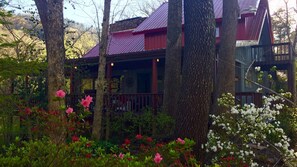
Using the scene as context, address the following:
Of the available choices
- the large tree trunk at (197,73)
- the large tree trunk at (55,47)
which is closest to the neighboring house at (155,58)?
the large tree trunk at (55,47)

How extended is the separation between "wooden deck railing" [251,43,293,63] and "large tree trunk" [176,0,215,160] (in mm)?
10266

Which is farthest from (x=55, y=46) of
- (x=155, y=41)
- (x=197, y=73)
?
(x=155, y=41)

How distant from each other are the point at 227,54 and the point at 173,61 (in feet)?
5.73

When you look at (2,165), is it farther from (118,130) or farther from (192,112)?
(118,130)

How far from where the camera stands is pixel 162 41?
16328 mm

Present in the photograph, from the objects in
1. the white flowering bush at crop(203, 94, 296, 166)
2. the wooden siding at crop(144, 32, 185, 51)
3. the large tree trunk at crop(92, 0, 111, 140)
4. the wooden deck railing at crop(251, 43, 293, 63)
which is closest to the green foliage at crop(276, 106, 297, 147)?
the white flowering bush at crop(203, 94, 296, 166)

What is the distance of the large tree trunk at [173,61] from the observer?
388 inches

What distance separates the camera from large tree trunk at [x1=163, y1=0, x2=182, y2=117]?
32.3 ft

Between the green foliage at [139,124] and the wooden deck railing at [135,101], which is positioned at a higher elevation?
the wooden deck railing at [135,101]

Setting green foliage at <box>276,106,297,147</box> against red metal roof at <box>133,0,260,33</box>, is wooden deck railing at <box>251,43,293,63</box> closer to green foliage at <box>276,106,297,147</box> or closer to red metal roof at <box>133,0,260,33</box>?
red metal roof at <box>133,0,260,33</box>

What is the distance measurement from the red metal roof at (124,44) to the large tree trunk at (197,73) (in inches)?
440

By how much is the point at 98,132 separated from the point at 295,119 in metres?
5.81

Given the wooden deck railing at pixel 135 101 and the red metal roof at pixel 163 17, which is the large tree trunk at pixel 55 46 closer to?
the wooden deck railing at pixel 135 101

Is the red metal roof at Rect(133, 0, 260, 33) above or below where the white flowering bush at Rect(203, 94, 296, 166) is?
above
